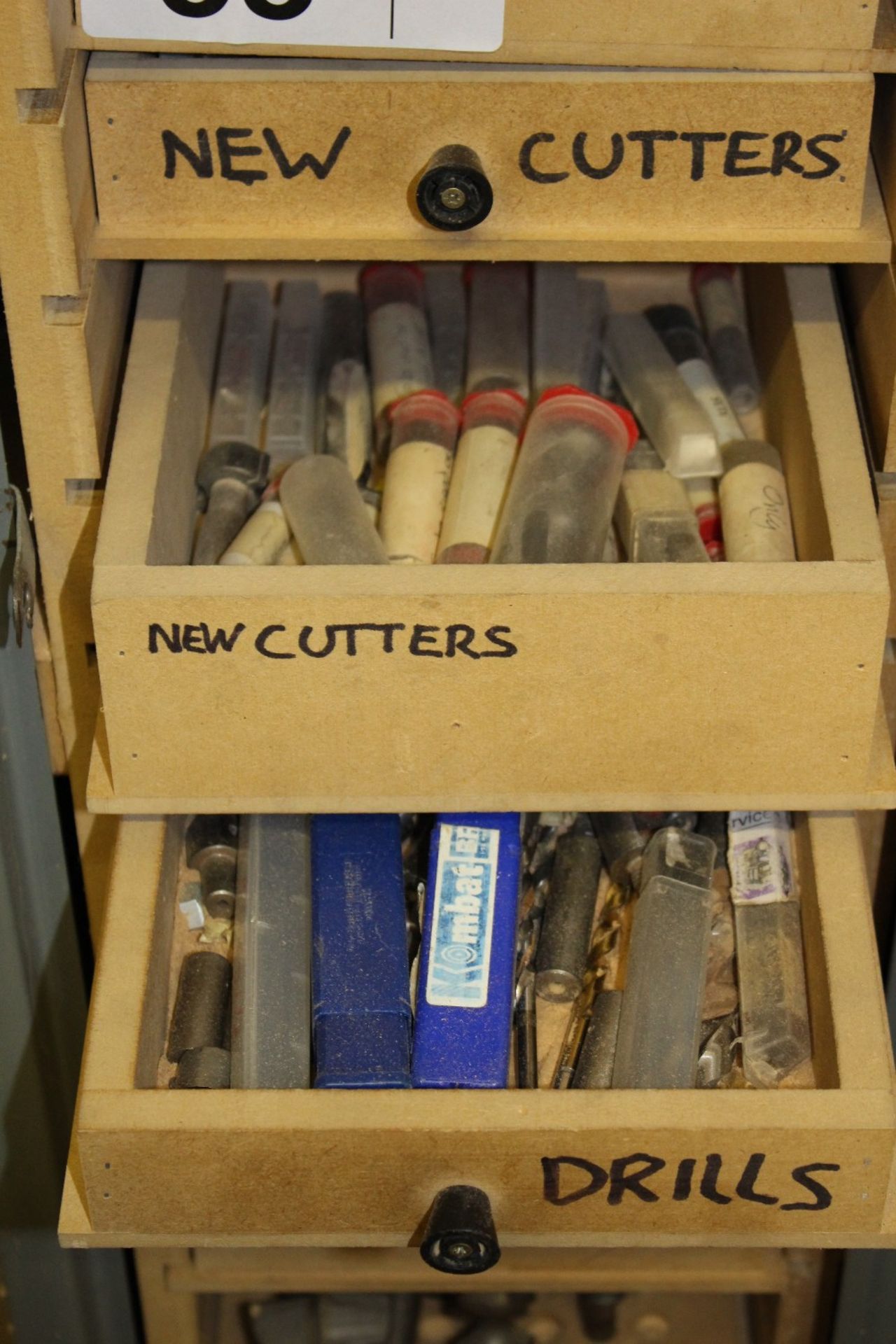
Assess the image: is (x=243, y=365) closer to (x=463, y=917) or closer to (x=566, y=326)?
(x=566, y=326)

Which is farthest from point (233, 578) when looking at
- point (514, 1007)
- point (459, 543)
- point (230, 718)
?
point (514, 1007)

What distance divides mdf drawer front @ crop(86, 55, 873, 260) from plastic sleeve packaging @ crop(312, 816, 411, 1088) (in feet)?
1.10

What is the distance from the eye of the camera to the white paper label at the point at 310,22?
0.75 m

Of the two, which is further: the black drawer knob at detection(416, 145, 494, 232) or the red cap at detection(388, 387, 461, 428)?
the red cap at detection(388, 387, 461, 428)

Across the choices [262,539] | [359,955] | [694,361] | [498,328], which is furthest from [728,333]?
[359,955]

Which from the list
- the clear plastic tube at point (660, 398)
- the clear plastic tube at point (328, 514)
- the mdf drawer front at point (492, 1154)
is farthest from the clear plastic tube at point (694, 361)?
the mdf drawer front at point (492, 1154)

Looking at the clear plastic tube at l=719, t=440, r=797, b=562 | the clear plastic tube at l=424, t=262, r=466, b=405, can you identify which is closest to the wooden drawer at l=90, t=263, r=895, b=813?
the clear plastic tube at l=719, t=440, r=797, b=562

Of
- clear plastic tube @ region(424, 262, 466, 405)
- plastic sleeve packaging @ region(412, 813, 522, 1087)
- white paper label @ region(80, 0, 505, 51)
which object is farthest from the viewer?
clear plastic tube @ region(424, 262, 466, 405)

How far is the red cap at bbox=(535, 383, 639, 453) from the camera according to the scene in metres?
0.95

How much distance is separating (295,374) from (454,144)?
31 centimetres

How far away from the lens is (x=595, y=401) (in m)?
0.95

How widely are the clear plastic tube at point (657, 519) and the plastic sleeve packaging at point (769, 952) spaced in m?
0.17

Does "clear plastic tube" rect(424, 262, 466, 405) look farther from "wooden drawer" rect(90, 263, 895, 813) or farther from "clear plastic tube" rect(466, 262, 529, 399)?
"wooden drawer" rect(90, 263, 895, 813)

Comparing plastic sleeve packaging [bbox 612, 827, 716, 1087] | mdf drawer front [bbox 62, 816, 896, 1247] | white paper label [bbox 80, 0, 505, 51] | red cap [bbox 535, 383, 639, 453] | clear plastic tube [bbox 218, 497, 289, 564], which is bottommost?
mdf drawer front [bbox 62, 816, 896, 1247]
